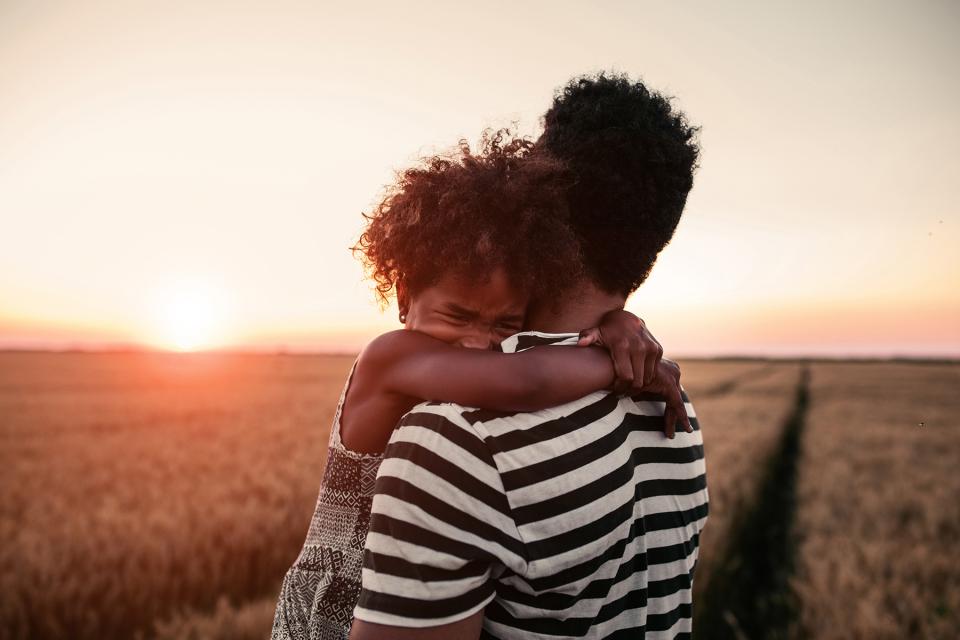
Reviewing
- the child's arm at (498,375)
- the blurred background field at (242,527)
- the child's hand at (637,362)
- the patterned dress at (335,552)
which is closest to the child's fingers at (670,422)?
the child's hand at (637,362)

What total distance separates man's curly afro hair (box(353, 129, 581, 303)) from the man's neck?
4 centimetres

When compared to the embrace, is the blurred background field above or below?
below

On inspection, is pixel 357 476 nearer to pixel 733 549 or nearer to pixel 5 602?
pixel 5 602

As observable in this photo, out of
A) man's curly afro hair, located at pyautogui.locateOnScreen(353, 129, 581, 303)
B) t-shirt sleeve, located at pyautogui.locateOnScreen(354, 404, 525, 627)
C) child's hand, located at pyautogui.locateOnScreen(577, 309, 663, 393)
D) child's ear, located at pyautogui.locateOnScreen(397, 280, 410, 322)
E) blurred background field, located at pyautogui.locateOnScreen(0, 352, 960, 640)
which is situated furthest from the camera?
blurred background field, located at pyautogui.locateOnScreen(0, 352, 960, 640)

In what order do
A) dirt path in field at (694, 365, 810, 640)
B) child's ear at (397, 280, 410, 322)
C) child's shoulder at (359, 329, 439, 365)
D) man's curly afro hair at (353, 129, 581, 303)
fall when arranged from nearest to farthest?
child's shoulder at (359, 329, 439, 365)
man's curly afro hair at (353, 129, 581, 303)
child's ear at (397, 280, 410, 322)
dirt path in field at (694, 365, 810, 640)

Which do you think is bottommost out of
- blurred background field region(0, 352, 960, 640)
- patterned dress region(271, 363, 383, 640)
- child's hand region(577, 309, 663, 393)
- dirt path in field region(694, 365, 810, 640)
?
dirt path in field region(694, 365, 810, 640)

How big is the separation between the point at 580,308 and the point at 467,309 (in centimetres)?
31

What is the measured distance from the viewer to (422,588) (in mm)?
1068

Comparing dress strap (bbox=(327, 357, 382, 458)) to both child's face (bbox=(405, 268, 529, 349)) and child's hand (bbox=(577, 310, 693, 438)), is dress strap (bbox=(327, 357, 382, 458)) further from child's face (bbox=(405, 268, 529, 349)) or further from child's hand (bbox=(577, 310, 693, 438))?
child's hand (bbox=(577, 310, 693, 438))

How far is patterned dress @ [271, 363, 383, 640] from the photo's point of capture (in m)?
1.40

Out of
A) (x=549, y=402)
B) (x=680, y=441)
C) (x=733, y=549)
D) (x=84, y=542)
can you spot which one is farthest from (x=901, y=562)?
(x=84, y=542)

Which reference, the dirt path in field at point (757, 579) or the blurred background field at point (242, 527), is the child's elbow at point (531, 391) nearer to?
the blurred background field at point (242, 527)

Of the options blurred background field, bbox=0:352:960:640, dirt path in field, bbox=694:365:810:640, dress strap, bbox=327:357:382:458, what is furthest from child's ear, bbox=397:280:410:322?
dirt path in field, bbox=694:365:810:640

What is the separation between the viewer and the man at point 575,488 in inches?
42.5
